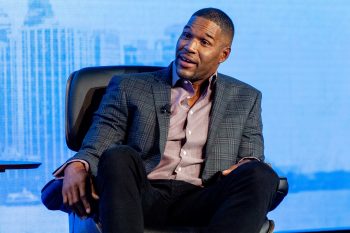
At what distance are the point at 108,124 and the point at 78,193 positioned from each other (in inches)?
14.3

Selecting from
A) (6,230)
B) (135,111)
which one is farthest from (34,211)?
(135,111)

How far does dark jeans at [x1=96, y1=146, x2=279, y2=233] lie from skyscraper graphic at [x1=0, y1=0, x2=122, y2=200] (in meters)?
1.01

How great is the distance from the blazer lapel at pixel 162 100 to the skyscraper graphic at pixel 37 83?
0.76 meters

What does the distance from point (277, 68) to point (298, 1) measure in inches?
12.5

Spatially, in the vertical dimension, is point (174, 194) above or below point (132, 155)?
below

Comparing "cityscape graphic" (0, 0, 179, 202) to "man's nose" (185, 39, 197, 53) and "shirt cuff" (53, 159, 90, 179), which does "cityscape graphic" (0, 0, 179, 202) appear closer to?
"man's nose" (185, 39, 197, 53)

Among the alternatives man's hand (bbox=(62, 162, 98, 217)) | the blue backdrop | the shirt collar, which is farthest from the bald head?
the blue backdrop

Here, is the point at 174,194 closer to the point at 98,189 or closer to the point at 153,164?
the point at 153,164

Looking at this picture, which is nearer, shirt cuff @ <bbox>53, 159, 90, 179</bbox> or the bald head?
shirt cuff @ <bbox>53, 159, 90, 179</bbox>

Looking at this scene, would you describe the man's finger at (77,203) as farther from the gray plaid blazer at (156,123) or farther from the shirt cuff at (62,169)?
the gray plaid blazer at (156,123)

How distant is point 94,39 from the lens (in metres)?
2.96

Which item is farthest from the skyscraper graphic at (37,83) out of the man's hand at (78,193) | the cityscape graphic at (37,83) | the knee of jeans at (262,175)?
the knee of jeans at (262,175)

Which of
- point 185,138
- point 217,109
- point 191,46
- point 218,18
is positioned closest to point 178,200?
point 185,138

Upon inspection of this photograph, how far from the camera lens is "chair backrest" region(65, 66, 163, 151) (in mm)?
2271
